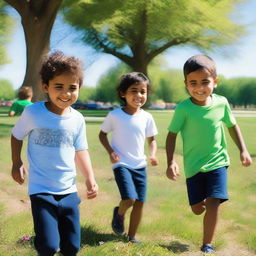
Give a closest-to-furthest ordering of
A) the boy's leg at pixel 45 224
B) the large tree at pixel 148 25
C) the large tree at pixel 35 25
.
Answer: the boy's leg at pixel 45 224
the large tree at pixel 35 25
the large tree at pixel 148 25

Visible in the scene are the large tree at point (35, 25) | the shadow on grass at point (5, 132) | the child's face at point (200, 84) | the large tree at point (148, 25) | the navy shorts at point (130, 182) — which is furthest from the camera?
the large tree at point (148, 25)

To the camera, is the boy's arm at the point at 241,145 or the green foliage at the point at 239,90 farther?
the green foliage at the point at 239,90

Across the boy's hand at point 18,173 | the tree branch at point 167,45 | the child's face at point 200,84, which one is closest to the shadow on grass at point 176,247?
the child's face at point 200,84

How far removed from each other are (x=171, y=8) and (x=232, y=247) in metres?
19.8

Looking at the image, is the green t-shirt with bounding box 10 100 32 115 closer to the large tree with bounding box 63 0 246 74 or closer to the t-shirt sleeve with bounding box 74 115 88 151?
the t-shirt sleeve with bounding box 74 115 88 151

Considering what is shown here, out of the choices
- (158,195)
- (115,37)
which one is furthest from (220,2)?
(158,195)

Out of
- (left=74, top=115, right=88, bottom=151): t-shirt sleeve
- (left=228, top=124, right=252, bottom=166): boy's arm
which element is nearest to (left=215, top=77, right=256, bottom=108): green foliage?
(left=228, top=124, right=252, bottom=166): boy's arm

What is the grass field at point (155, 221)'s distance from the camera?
4.22 metres

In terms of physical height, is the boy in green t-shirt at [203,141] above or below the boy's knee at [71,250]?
above

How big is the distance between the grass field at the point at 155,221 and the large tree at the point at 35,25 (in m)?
9.25

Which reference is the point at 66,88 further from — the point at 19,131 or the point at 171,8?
the point at 171,8

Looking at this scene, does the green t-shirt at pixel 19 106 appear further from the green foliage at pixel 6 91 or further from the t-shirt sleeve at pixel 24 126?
the green foliage at pixel 6 91

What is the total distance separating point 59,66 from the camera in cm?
314

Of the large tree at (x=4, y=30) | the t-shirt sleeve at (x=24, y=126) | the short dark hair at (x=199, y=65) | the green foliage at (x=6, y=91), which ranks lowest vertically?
the green foliage at (x=6, y=91)
